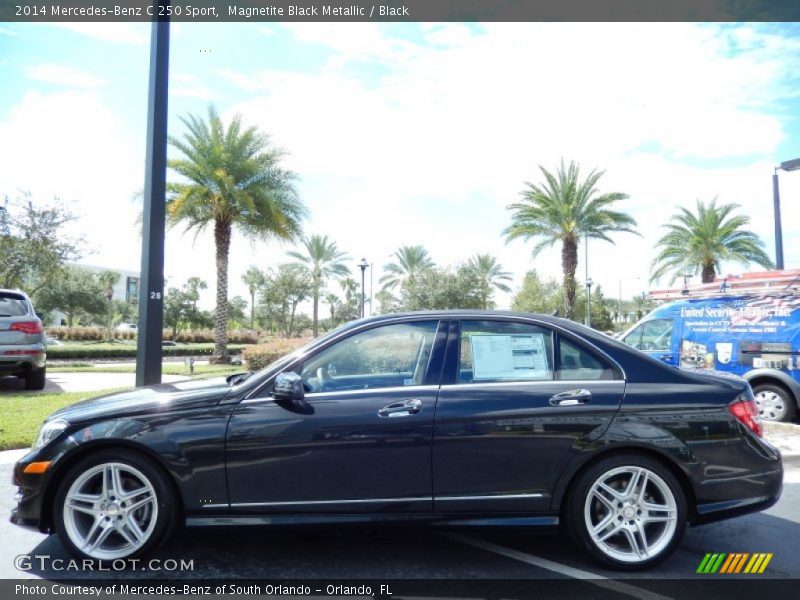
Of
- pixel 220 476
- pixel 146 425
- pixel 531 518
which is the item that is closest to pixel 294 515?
pixel 220 476

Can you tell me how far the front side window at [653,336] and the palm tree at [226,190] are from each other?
1461 centimetres

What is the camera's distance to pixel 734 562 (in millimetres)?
3680

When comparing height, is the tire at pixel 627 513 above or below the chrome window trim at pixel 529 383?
below

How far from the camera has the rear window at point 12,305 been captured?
32.0ft

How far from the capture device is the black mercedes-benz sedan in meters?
3.48

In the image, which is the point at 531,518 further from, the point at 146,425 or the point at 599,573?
the point at 146,425

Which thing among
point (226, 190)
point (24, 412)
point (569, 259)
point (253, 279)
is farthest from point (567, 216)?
point (253, 279)

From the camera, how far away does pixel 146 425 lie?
3.52 m

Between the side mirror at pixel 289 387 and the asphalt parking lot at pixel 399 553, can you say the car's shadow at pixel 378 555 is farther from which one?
the side mirror at pixel 289 387

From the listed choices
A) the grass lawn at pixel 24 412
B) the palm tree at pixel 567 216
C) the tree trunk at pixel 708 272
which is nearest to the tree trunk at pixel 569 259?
the palm tree at pixel 567 216

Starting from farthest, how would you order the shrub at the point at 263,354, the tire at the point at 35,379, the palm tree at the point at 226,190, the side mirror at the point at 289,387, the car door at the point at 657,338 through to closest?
the palm tree at the point at 226,190, the shrub at the point at 263,354, the tire at the point at 35,379, the car door at the point at 657,338, the side mirror at the point at 289,387

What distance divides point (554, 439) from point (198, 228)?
21.0 m

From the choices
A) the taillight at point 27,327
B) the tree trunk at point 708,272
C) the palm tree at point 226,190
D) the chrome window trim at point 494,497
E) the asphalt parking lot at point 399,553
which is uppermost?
the palm tree at point 226,190

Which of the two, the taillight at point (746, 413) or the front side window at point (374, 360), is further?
the front side window at point (374, 360)
